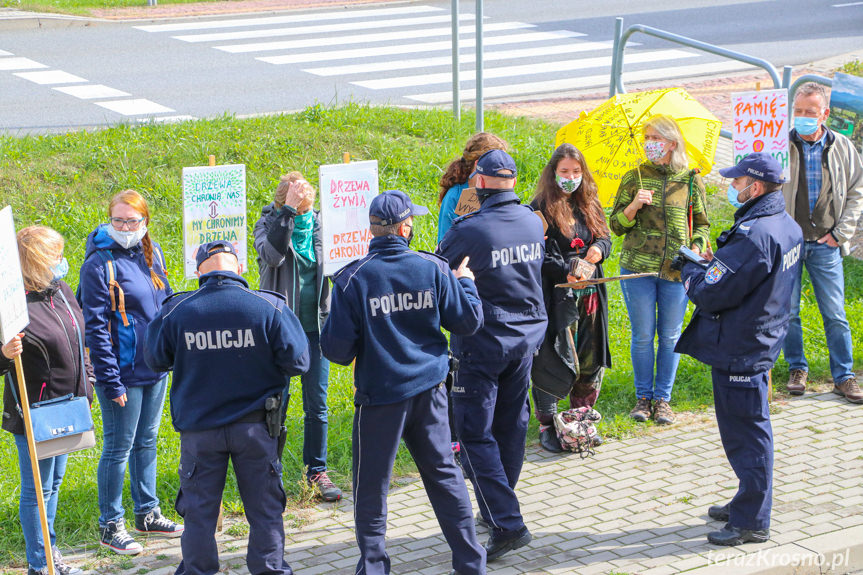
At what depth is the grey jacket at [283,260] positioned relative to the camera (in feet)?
20.3

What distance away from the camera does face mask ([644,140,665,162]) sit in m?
7.17

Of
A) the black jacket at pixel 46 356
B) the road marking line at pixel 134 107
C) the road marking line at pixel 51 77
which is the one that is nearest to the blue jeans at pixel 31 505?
the black jacket at pixel 46 356

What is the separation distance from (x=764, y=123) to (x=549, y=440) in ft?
9.28

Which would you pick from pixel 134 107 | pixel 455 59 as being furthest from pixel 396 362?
pixel 134 107

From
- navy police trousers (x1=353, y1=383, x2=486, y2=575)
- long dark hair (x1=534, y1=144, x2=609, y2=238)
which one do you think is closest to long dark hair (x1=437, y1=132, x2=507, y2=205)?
long dark hair (x1=534, y1=144, x2=609, y2=238)

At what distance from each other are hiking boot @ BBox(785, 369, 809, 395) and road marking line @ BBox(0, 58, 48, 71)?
1245 centimetres

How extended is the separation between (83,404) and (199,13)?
16.8m

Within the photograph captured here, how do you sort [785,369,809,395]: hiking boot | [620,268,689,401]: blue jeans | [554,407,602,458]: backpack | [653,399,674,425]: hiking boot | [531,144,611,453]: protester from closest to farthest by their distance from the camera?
[531,144,611,453]: protester < [554,407,602,458]: backpack < [620,268,689,401]: blue jeans < [653,399,674,425]: hiking boot < [785,369,809,395]: hiking boot

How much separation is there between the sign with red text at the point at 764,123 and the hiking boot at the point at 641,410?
6.42 feet

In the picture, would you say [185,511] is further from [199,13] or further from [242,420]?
[199,13]

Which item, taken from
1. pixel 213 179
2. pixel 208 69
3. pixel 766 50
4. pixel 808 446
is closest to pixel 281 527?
pixel 213 179

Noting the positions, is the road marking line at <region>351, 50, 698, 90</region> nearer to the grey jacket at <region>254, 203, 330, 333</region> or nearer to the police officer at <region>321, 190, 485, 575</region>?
the grey jacket at <region>254, 203, 330, 333</region>

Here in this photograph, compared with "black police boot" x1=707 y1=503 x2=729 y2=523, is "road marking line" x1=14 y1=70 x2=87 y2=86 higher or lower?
higher

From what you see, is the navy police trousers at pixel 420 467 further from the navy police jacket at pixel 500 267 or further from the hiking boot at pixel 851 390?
the hiking boot at pixel 851 390
